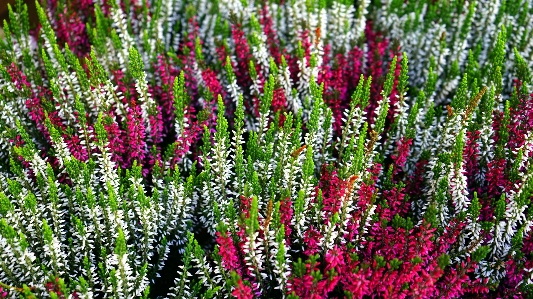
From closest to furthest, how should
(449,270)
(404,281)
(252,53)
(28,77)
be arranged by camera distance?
(404,281)
(449,270)
(28,77)
(252,53)

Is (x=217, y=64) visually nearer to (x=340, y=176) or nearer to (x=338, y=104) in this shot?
(x=338, y=104)

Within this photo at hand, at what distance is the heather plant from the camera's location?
2492 millimetres

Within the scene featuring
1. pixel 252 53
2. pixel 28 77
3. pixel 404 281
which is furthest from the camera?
pixel 252 53

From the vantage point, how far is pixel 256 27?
135 inches

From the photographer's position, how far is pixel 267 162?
2.79 m

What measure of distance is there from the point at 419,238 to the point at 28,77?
2.57 meters

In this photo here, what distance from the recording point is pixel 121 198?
280cm

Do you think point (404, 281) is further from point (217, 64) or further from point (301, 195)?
point (217, 64)

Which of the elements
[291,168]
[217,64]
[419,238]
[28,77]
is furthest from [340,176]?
[28,77]

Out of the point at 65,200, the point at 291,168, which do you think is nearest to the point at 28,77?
the point at 65,200

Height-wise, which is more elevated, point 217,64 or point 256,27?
point 256,27

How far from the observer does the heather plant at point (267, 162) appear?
2.49 metres

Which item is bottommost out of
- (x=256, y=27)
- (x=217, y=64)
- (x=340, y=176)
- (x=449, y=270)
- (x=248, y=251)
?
(x=449, y=270)

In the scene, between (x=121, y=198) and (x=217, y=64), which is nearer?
(x=121, y=198)
